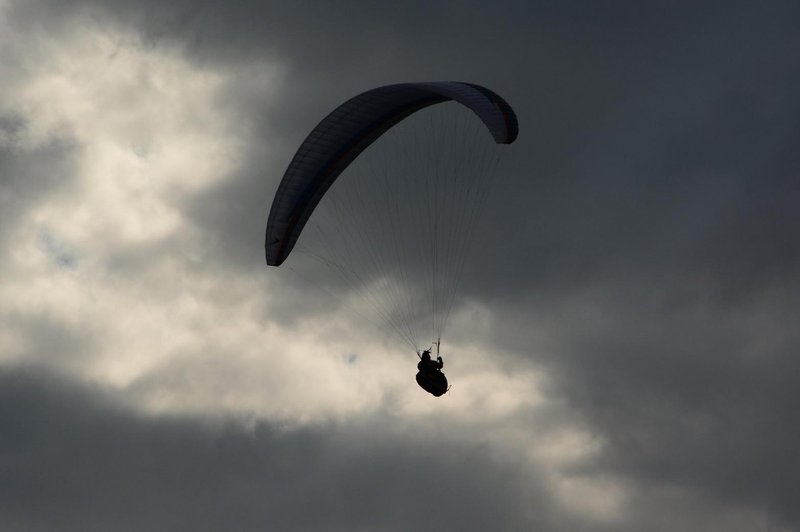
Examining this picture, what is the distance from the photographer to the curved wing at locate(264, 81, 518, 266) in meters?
62.2

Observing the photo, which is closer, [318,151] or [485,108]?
[485,108]

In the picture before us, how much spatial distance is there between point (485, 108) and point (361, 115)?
679cm

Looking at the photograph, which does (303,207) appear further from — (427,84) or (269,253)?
(427,84)

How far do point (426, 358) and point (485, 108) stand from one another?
12.8 meters

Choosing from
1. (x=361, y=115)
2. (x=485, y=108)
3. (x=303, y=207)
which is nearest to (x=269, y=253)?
(x=303, y=207)

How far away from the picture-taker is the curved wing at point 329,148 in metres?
62.2

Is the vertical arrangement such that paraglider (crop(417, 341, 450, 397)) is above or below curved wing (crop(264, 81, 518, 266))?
below

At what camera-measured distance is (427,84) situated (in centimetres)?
6069

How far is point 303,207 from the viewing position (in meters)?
63.5

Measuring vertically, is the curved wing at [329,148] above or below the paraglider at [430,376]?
above

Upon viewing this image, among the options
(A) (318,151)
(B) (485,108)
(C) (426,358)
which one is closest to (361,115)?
(A) (318,151)

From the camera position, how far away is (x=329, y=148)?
62.7 metres

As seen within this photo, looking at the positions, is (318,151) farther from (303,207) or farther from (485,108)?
(485,108)

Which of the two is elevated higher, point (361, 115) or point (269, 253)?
point (361, 115)
